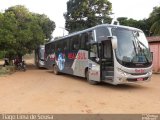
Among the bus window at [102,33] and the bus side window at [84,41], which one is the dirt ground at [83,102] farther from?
the bus side window at [84,41]

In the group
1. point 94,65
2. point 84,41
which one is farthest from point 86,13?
point 94,65

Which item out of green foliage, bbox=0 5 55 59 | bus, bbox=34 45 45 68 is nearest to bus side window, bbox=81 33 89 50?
green foliage, bbox=0 5 55 59

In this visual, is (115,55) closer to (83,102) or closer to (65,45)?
(83,102)

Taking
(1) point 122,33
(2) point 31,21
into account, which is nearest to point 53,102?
(1) point 122,33

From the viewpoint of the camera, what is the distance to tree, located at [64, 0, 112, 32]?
4556 cm

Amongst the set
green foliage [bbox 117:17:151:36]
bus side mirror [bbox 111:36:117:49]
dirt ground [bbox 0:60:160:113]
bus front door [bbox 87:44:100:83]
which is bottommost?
dirt ground [bbox 0:60:160:113]

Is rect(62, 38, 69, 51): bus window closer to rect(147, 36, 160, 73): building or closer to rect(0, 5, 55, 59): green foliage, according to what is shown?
rect(0, 5, 55, 59): green foliage

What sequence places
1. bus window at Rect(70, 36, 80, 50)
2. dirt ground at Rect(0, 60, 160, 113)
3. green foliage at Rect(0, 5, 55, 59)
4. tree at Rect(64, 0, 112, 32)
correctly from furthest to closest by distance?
tree at Rect(64, 0, 112, 32)
green foliage at Rect(0, 5, 55, 59)
bus window at Rect(70, 36, 80, 50)
dirt ground at Rect(0, 60, 160, 113)

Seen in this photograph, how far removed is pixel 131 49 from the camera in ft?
44.7

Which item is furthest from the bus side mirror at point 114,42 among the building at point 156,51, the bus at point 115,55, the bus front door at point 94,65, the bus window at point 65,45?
the building at point 156,51

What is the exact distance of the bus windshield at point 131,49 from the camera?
13.4m

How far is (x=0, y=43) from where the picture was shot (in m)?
25.3

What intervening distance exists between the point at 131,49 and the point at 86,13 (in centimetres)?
3285

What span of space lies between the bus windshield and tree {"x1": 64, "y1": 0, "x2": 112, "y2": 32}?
31113 mm
